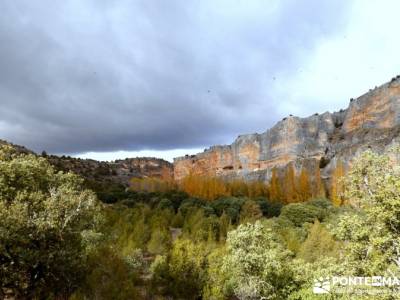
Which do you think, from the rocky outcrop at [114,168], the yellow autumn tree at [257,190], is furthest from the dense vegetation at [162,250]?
the rocky outcrop at [114,168]

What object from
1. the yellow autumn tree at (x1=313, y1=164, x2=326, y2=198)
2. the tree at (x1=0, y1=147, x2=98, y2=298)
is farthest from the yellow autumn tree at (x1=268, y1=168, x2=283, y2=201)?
the tree at (x1=0, y1=147, x2=98, y2=298)

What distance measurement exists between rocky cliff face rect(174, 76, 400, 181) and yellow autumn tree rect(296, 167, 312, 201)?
5655 millimetres

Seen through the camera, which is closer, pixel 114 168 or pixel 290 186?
pixel 290 186

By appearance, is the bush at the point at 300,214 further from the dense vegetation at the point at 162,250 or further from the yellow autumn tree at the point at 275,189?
the yellow autumn tree at the point at 275,189

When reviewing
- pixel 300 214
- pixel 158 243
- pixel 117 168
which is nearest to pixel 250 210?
pixel 300 214

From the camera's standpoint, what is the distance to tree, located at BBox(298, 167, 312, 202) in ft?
277

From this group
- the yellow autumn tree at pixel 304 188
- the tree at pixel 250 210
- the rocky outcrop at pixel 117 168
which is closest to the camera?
the tree at pixel 250 210

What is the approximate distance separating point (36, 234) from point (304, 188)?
7753cm

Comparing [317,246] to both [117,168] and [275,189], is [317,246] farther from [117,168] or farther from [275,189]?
[117,168]

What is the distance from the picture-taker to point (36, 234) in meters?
15.6

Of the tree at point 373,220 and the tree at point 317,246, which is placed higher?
the tree at point 373,220

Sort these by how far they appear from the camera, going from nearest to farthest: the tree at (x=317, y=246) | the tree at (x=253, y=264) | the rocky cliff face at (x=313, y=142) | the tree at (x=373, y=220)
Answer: the tree at (x=373, y=220), the tree at (x=253, y=264), the tree at (x=317, y=246), the rocky cliff face at (x=313, y=142)

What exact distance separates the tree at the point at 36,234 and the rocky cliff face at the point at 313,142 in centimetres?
6639

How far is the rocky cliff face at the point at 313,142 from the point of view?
9019 centimetres
